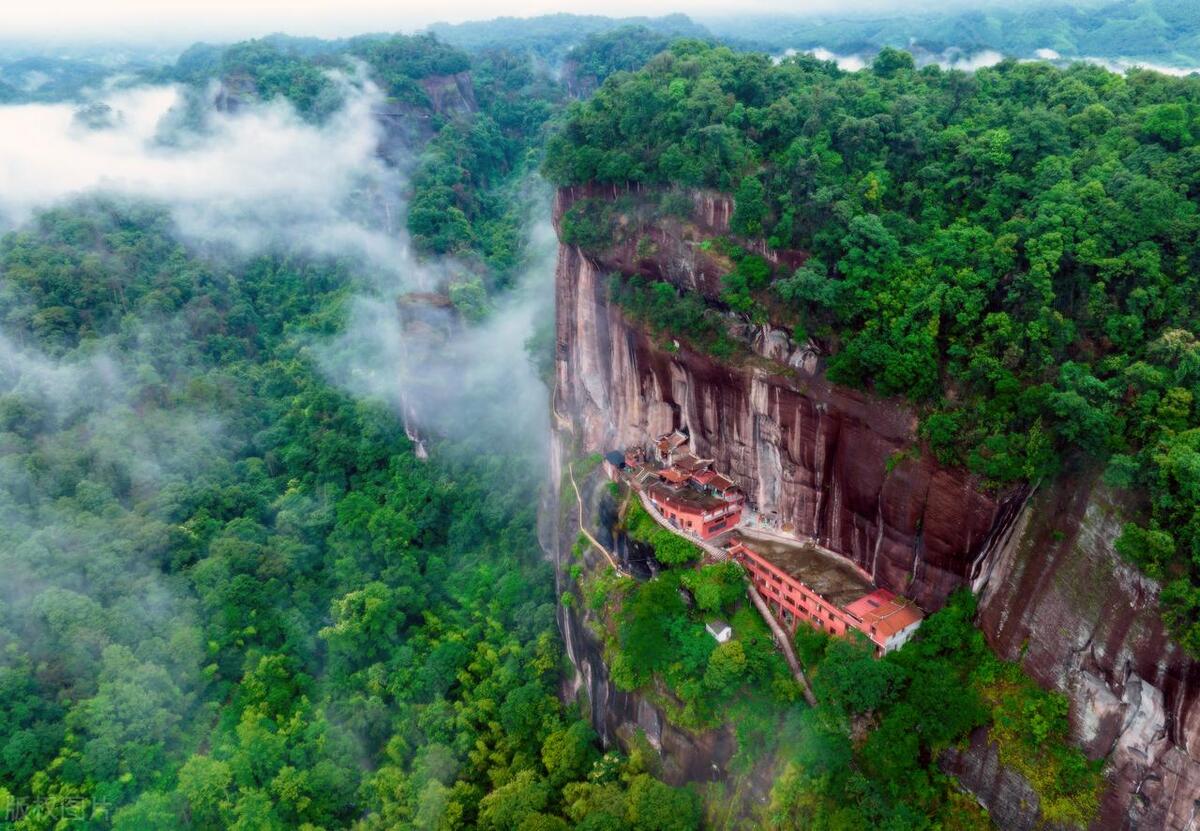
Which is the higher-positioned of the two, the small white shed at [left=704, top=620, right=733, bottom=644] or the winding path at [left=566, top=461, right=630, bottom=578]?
the small white shed at [left=704, top=620, right=733, bottom=644]

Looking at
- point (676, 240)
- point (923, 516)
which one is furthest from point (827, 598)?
point (676, 240)

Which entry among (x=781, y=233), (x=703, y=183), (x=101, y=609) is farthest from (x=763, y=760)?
(x=101, y=609)

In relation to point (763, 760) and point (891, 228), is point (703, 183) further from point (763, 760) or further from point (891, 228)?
point (763, 760)

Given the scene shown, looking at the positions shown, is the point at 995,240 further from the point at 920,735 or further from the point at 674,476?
the point at 920,735

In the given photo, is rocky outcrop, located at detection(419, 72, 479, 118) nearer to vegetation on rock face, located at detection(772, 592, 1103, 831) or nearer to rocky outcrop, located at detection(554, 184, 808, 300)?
rocky outcrop, located at detection(554, 184, 808, 300)

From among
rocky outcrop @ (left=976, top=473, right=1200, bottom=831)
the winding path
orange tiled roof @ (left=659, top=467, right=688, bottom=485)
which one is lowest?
the winding path

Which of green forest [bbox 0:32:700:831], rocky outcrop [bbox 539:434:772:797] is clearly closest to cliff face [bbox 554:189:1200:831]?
rocky outcrop [bbox 539:434:772:797]
